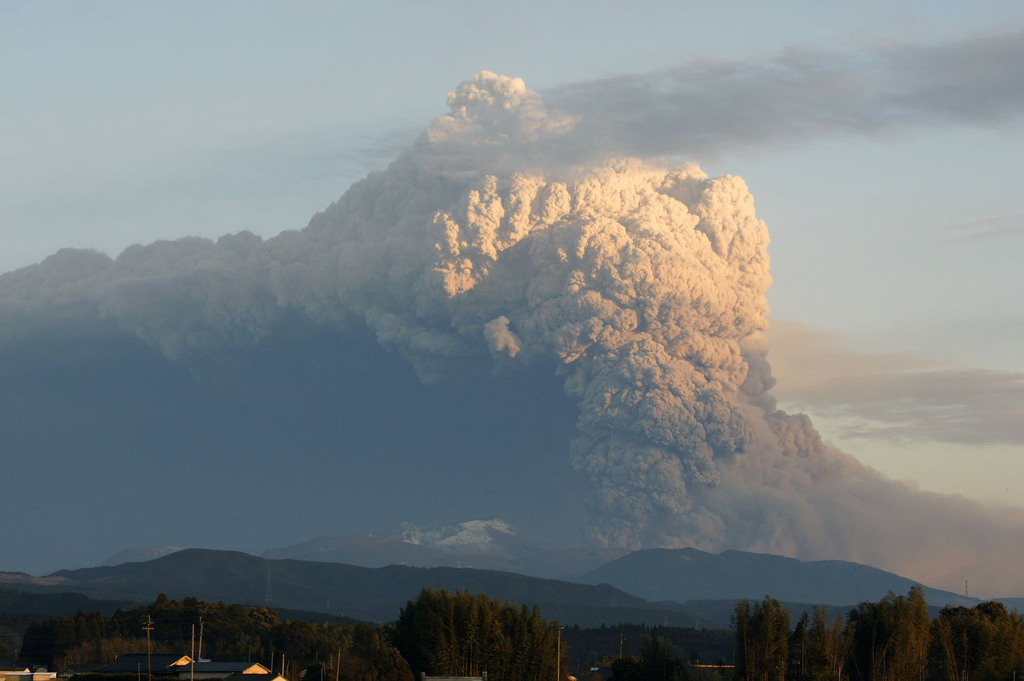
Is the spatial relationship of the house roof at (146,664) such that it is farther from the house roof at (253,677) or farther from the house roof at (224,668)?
the house roof at (253,677)

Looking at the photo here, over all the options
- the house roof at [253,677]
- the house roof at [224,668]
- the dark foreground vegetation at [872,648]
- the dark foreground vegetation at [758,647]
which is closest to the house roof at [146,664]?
the house roof at [224,668]

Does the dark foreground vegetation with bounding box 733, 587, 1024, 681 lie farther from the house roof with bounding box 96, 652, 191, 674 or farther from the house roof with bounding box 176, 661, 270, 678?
the house roof with bounding box 96, 652, 191, 674

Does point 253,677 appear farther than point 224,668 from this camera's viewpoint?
No

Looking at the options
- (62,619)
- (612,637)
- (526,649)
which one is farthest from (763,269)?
(526,649)

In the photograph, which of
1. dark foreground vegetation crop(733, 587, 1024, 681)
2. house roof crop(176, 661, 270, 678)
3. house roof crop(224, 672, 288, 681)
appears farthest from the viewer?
house roof crop(176, 661, 270, 678)

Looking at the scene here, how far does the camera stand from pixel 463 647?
7638cm

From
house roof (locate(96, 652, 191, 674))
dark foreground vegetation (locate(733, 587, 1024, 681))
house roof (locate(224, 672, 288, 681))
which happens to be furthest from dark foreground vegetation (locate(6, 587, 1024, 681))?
house roof (locate(96, 652, 191, 674))

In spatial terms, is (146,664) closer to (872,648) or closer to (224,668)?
(224,668)

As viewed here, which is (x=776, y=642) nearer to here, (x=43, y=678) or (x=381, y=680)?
(x=381, y=680)

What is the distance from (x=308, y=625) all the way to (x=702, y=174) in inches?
3347

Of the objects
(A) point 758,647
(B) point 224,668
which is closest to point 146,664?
(B) point 224,668

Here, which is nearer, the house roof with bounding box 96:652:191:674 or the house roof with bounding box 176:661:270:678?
the house roof with bounding box 176:661:270:678

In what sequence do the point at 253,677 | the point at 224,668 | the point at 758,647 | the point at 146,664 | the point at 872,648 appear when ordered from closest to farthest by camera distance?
the point at 253,677, the point at 758,647, the point at 872,648, the point at 224,668, the point at 146,664

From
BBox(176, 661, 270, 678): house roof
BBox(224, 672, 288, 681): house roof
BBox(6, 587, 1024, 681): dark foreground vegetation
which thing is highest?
BBox(6, 587, 1024, 681): dark foreground vegetation
